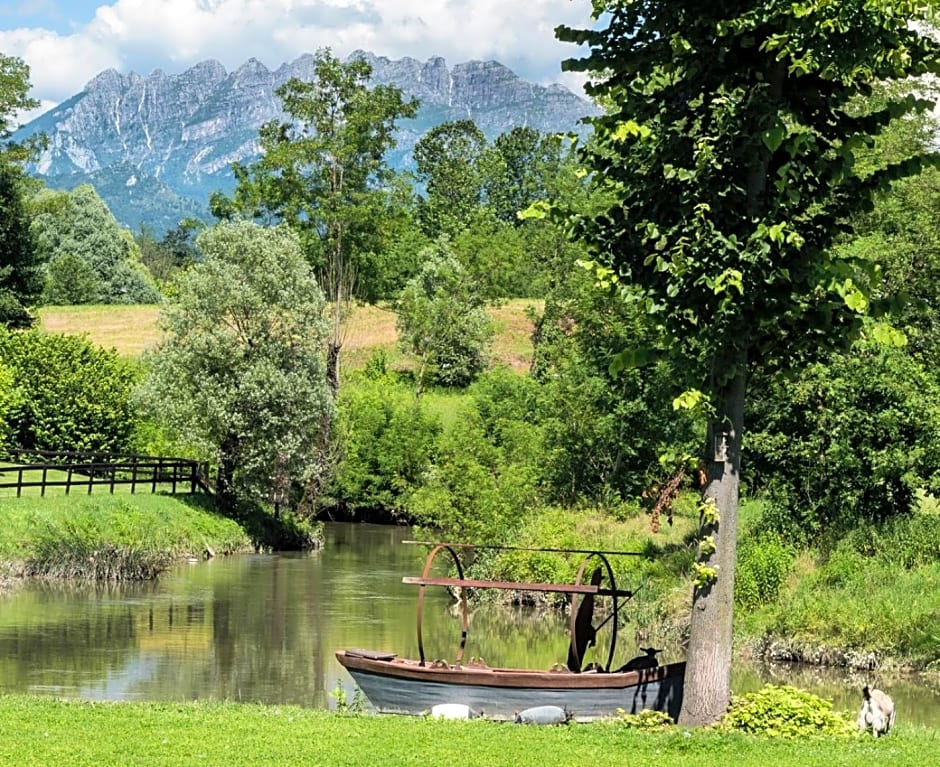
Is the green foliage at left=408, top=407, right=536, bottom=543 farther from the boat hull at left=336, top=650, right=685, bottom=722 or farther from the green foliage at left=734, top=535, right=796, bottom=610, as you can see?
the boat hull at left=336, top=650, right=685, bottom=722

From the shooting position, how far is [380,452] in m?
55.8

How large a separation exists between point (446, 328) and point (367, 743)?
2218 inches

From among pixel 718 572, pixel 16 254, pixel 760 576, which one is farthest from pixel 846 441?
pixel 16 254

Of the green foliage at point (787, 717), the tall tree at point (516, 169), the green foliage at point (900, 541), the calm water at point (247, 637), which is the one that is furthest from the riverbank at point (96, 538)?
the tall tree at point (516, 169)

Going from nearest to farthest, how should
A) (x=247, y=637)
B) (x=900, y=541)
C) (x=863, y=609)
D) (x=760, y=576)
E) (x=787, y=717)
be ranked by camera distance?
1. (x=787, y=717)
2. (x=863, y=609)
3. (x=247, y=637)
4. (x=760, y=576)
5. (x=900, y=541)

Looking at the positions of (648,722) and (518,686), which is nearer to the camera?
(648,722)

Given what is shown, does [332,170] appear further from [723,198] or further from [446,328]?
[723,198]

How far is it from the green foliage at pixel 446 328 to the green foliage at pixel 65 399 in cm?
1825

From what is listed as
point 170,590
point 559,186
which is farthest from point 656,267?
point 559,186

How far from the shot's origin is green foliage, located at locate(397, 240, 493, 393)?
68.8 metres

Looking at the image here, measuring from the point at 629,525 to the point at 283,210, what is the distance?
79.8ft

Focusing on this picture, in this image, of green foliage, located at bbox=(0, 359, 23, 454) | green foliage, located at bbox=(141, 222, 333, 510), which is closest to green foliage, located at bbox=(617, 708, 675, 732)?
green foliage, located at bbox=(141, 222, 333, 510)

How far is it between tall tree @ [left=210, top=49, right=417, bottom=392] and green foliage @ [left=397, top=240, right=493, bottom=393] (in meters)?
12.6

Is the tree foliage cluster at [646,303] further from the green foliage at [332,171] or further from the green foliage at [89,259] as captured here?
the green foliage at [89,259]
